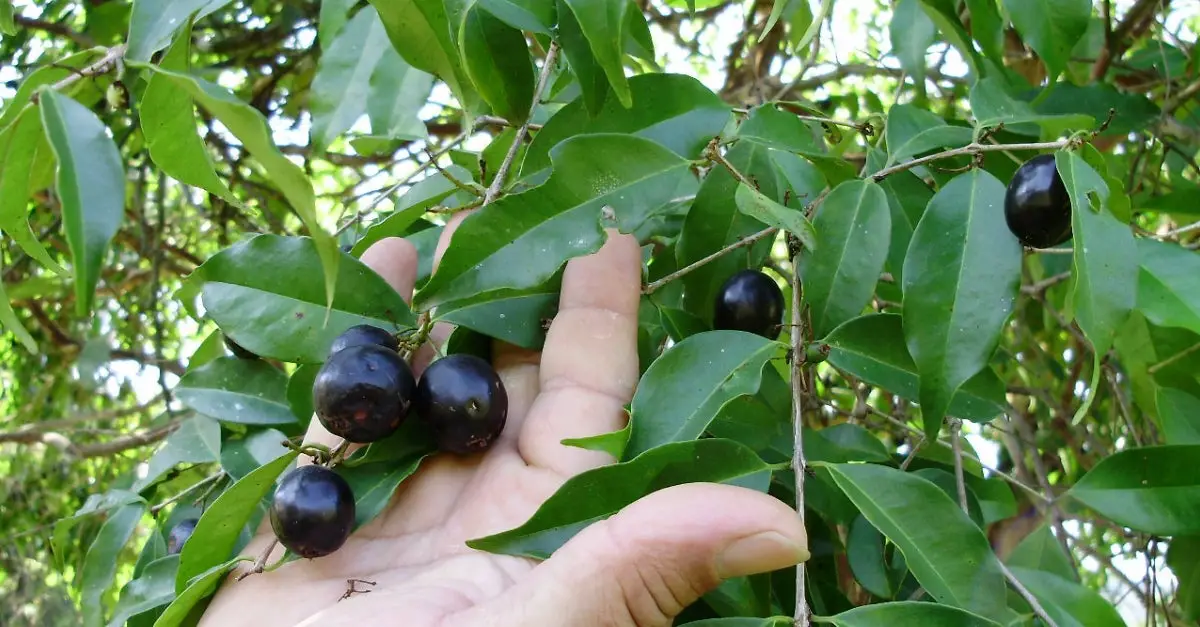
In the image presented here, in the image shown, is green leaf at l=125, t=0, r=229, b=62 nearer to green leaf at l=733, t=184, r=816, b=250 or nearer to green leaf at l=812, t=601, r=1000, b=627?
green leaf at l=733, t=184, r=816, b=250

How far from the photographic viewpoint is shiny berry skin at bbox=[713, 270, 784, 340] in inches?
36.2

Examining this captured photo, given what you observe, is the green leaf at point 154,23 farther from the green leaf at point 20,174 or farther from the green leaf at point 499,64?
the green leaf at point 499,64

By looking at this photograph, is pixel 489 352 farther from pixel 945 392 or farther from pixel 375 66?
pixel 945 392

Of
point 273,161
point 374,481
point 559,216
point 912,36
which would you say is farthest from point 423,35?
point 912,36

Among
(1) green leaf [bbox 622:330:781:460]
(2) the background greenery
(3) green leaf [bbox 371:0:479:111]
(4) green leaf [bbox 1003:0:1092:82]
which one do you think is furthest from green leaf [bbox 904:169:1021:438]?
(3) green leaf [bbox 371:0:479:111]

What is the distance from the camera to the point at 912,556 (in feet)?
2.38

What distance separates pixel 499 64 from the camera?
0.89m

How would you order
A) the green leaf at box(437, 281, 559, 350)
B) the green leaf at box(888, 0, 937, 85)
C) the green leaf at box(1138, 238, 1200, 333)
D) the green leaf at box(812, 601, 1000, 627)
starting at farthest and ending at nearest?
the green leaf at box(888, 0, 937, 85), the green leaf at box(437, 281, 559, 350), the green leaf at box(1138, 238, 1200, 333), the green leaf at box(812, 601, 1000, 627)

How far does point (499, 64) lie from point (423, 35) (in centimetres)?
9

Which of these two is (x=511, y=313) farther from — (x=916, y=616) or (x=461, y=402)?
(x=916, y=616)

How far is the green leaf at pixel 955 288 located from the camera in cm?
75

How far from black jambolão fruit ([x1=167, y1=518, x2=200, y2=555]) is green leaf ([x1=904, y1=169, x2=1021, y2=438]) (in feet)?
2.70

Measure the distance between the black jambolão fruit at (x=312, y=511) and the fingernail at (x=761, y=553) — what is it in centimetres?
37

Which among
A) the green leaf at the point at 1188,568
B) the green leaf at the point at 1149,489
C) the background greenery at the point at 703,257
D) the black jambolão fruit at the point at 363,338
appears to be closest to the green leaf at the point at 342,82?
the background greenery at the point at 703,257
